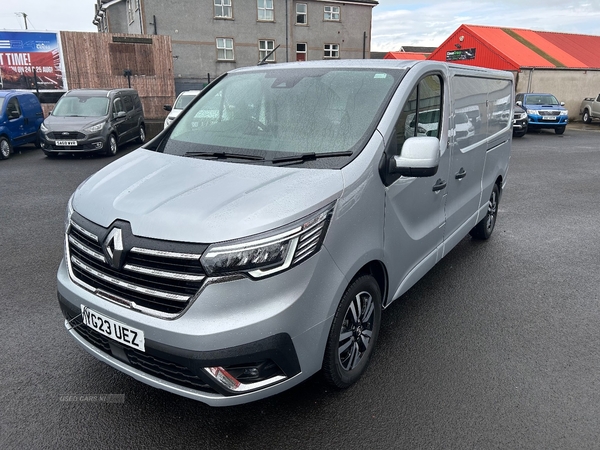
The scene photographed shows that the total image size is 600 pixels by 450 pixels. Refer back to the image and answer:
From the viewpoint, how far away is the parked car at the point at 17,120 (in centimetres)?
1248

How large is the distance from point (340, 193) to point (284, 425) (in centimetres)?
135

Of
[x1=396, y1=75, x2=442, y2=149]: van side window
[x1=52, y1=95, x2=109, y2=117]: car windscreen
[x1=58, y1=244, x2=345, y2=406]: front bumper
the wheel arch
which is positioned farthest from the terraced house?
[x1=58, y1=244, x2=345, y2=406]: front bumper

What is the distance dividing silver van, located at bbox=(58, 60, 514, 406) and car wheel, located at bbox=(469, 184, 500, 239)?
2239mm

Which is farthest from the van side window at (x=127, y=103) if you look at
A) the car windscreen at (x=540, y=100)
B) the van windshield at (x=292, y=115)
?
the car windscreen at (x=540, y=100)

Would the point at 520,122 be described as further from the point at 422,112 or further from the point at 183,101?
the point at 422,112

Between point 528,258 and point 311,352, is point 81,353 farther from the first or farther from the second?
point 528,258

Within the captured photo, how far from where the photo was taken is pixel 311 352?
95.2 inches

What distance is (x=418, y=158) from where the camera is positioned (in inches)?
107

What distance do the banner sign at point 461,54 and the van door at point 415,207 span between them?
3028cm

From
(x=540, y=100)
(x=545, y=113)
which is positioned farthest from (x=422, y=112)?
(x=540, y=100)

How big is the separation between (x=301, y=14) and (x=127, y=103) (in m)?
25.4

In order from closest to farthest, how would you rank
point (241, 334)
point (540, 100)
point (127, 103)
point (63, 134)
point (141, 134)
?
point (241, 334) → point (63, 134) → point (127, 103) → point (141, 134) → point (540, 100)

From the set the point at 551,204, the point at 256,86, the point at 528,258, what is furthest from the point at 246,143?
the point at 551,204

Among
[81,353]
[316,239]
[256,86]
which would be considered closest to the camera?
[316,239]
